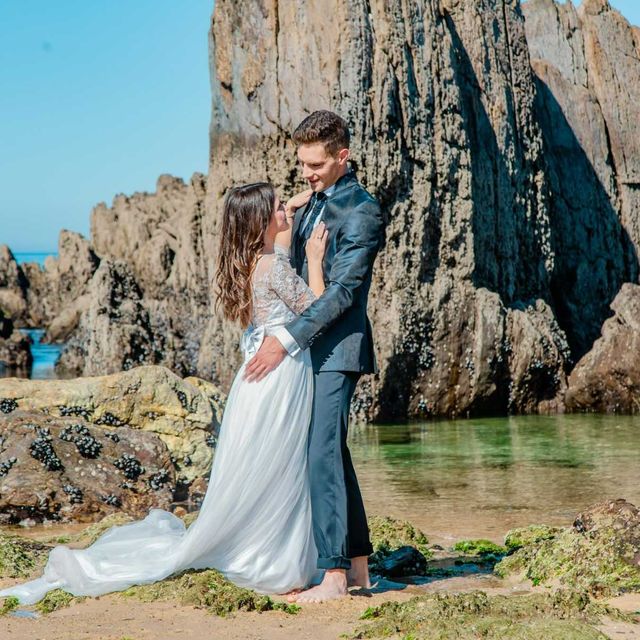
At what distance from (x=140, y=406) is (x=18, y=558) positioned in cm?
406

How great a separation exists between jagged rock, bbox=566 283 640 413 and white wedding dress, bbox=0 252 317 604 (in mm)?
12529

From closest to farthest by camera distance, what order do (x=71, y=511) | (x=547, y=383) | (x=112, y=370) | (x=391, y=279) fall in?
(x=71, y=511) < (x=391, y=279) < (x=547, y=383) < (x=112, y=370)

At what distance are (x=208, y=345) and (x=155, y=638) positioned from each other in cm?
1330

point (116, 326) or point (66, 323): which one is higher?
point (66, 323)

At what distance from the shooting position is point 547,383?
707 inches

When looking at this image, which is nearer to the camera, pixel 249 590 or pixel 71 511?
pixel 249 590

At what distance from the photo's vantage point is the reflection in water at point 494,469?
31.3 ft

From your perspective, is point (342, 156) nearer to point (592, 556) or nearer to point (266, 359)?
point (266, 359)

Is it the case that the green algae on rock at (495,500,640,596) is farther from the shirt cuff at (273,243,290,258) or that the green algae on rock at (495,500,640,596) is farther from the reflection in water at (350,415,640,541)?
the shirt cuff at (273,243,290,258)

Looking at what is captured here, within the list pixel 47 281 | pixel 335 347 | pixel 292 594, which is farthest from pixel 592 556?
pixel 47 281

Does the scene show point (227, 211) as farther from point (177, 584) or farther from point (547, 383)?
point (547, 383)

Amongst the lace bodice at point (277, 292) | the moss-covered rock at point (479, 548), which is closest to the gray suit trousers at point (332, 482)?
the lace bodice at point (277, 292)

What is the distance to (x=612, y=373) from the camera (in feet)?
57.6

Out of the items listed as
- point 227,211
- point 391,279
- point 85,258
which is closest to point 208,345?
point 391,279
